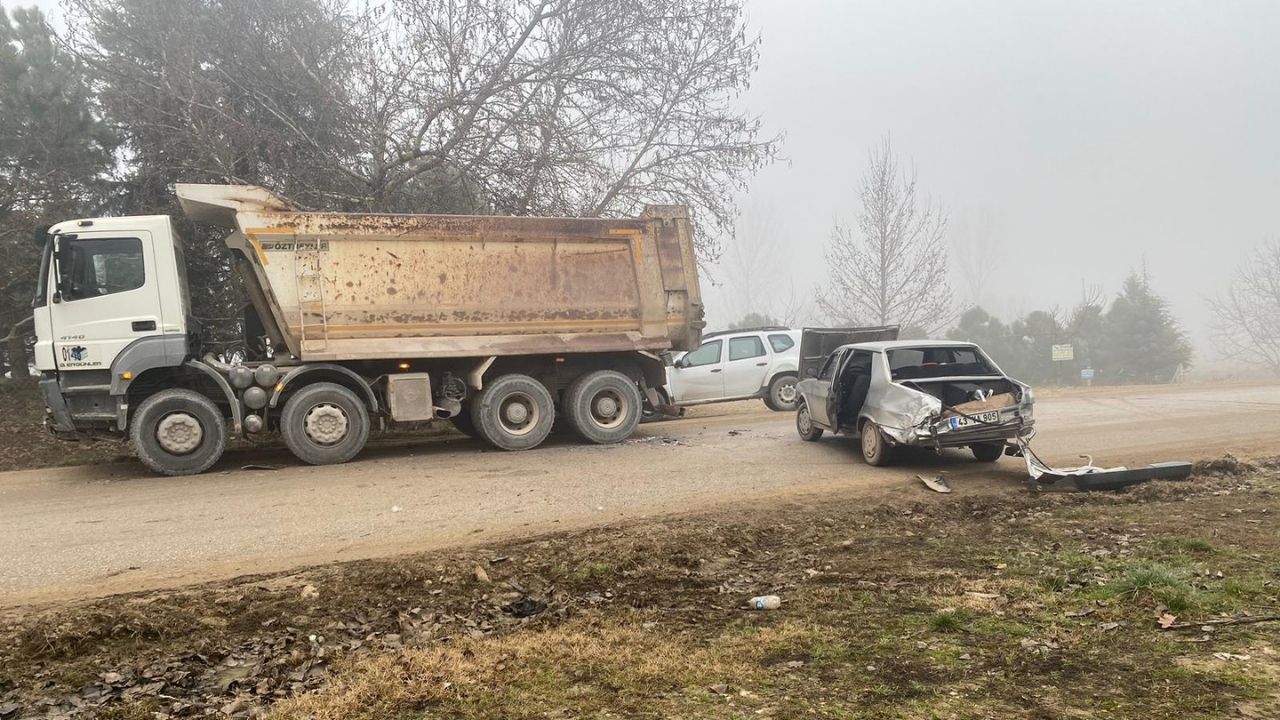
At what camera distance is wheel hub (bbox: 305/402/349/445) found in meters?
9.27

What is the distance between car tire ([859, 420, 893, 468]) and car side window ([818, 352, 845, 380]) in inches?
42.9

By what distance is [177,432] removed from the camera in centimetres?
877

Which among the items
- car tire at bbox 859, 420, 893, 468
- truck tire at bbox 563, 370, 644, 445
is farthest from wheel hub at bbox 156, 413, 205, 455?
car tire at bbox 859, 420, 893, 468

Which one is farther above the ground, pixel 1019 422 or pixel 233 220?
pixel 233 220

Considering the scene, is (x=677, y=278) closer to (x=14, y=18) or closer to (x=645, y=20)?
(x=645, y=20)

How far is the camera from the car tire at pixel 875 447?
336 inches

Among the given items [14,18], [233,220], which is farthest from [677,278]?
[14,18]

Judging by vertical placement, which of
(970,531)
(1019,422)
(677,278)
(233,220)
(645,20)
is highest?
(645,20)

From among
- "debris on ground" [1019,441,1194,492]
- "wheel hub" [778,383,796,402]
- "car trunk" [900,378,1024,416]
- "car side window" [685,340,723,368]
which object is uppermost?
"car side window" [685,340,723,368]

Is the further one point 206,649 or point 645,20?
point 645,20

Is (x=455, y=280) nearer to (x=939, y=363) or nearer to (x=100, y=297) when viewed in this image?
(x=100, y=297)

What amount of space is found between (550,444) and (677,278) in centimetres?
308

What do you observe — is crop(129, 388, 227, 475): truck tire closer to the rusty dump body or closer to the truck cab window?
the rusty dump body

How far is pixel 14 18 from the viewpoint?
1369 centimetres
